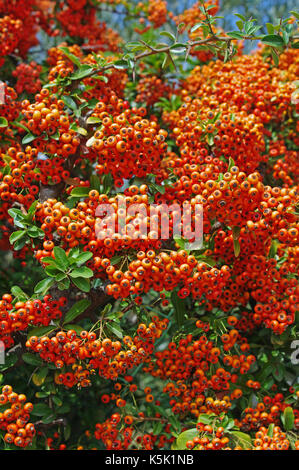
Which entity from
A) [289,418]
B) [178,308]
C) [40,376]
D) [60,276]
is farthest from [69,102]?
[289,418]

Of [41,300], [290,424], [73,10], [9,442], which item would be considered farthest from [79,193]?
[73,10]

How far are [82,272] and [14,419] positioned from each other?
3.12 ft

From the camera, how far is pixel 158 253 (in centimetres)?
244

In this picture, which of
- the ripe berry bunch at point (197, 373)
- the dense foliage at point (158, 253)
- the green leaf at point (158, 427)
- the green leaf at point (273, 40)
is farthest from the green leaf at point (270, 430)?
the green leaf at point (273, 40)

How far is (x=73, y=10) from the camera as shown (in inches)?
178

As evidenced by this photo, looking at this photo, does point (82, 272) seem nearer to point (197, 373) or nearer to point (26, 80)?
point (197, 373)

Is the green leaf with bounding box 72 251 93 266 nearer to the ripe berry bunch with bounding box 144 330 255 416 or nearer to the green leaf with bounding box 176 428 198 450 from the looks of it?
the ripe berry bunch with bounding box 144 330 255 416

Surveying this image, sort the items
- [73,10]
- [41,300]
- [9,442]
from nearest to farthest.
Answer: [9,442] < [41,300] < [73,10]

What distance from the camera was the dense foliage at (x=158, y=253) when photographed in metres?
2.40

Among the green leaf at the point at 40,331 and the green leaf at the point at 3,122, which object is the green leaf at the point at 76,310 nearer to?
the green leaf at the point at 40,331

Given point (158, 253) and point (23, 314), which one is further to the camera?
point (158, 253)

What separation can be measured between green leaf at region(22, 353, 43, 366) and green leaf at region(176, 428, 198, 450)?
3.23 feet
